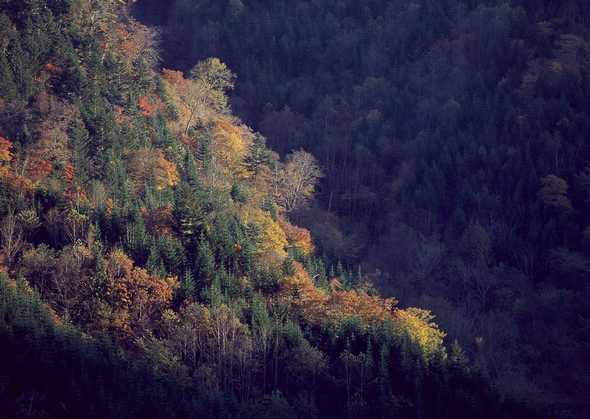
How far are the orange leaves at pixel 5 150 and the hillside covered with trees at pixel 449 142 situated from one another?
33706 mm

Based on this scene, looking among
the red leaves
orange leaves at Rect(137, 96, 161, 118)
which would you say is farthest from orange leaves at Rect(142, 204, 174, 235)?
orange leaves at Rect(137, 96, 161, 118)

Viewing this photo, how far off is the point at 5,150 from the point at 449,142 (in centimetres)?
5836

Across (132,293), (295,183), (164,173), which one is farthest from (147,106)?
(132,293)

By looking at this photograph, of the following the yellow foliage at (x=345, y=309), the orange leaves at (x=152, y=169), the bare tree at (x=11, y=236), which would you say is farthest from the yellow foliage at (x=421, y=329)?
the bare tree at (x=11, y=236)

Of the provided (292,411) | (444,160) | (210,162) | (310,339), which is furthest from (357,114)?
(292,411)

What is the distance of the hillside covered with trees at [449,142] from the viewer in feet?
319

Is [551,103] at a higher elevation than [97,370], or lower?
higher

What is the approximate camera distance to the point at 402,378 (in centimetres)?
7656

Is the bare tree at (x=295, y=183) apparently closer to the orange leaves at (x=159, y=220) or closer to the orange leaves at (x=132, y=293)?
the orange leaves at (x=159, y=220)

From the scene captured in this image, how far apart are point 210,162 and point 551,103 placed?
47.8m

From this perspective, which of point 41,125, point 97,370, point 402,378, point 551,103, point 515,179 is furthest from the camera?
point 551,103

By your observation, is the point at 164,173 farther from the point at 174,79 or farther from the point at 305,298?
the point at 174,79

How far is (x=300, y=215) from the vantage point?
109438mm

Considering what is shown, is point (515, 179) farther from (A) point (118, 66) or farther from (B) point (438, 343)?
(A) point (118, 66)
